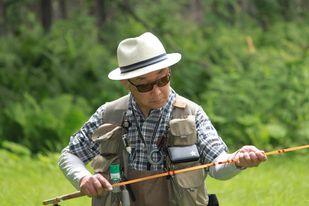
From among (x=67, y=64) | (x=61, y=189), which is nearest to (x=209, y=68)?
(x=67, y=64)

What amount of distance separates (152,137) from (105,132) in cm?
26

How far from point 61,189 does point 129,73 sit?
3892mm

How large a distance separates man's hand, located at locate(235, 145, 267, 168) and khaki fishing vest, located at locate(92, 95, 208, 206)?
0.40m

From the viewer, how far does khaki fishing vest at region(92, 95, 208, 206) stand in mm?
3850

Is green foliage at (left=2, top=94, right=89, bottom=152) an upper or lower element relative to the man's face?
lower

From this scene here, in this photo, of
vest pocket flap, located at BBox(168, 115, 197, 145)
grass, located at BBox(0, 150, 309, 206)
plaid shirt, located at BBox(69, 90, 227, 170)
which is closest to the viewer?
vest pocket flap, located at BBox(168, 115, 197, 145)

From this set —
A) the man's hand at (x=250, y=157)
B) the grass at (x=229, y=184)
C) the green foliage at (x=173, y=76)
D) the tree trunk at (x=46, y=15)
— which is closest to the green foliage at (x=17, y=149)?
the grass at (x=229, y=184)

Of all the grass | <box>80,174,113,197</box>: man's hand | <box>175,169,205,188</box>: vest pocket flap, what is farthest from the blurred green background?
<box>80,174,113,197</box>: man's hand

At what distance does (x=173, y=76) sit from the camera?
15.0 metres

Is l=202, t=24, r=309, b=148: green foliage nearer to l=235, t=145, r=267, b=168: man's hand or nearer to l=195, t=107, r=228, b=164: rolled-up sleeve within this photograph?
l=195, t=107, r=228, b=164: rolled-up sleeve

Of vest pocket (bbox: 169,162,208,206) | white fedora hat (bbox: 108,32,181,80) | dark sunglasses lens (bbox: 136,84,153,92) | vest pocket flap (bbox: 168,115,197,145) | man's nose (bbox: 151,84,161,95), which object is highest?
white fedora hat (bbox: 108,32,181,80)

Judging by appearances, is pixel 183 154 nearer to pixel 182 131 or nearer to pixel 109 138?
pixel 182 131

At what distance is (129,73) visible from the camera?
3.98 metres

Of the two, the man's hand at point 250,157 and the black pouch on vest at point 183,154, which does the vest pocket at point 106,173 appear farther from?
the man's hand at point 250,157
